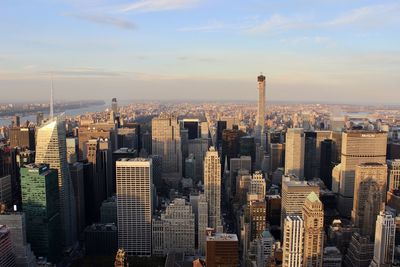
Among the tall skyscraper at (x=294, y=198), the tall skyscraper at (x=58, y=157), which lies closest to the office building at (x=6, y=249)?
the tall skyscraper at (x=58, y=157)

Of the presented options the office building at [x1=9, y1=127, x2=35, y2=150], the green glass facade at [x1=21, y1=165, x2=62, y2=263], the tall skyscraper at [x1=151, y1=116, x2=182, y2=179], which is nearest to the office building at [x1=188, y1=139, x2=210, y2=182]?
the tall skyscraper at [x1=151, y1=116, x2=182, y2=179]

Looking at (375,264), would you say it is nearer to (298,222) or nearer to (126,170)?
(298,222)

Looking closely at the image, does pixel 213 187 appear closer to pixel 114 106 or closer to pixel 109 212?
pixel 109 212

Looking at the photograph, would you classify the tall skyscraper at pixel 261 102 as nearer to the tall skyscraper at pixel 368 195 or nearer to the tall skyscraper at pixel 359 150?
the tall skyscraper at pixel 359 150

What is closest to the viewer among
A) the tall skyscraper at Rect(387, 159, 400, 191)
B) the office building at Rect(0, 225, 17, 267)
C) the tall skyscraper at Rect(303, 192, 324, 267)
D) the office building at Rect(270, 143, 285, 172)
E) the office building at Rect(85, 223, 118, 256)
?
the tall skyscraper at Rect(303, 192, 324, 267)

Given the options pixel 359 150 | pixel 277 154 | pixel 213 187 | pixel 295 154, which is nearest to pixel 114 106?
→ pixel 277 154

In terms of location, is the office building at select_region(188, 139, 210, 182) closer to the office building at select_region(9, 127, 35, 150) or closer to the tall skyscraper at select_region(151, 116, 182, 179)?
the tall skyscraper at select_region(151, 116, 182, 179)
